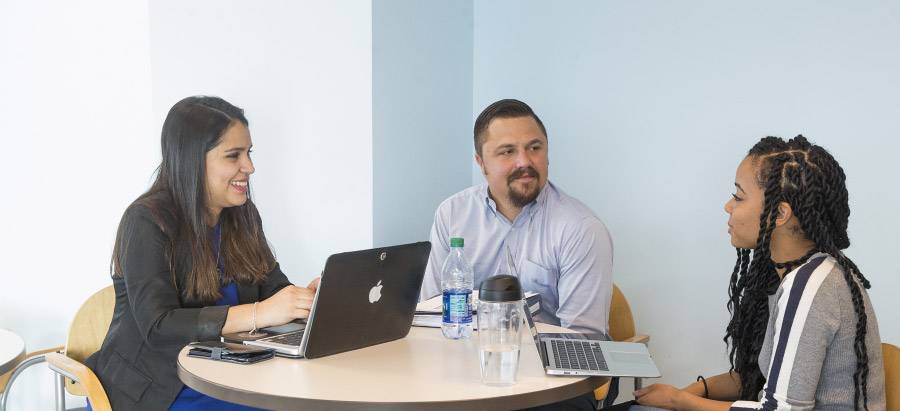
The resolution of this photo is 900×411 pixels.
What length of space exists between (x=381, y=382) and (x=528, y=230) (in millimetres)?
1182

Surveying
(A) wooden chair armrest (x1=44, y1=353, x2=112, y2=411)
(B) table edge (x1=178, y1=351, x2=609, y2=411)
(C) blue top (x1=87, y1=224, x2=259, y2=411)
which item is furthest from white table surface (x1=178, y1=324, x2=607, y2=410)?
(A) wooden chair armrest (x1=44, y1=353, x2=112, y2=411)

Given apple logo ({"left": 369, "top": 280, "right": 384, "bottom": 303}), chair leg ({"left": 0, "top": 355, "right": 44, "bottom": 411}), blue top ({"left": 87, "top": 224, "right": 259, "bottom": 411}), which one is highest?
apple logo ({"left": 369, "top": 280, "right": 384, "bottom": 303})

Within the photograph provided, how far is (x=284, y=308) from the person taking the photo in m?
2.06

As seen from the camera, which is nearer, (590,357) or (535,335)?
(590,357)

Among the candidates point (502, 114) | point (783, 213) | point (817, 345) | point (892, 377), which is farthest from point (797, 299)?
point (502, 114)

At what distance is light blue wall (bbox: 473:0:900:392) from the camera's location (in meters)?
2.81

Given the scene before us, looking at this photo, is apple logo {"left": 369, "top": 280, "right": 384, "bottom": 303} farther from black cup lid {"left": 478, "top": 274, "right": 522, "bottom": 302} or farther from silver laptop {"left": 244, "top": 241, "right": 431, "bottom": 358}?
black cup lid {"left": 478, "top": 274, "right": 522, "bottom": 302}

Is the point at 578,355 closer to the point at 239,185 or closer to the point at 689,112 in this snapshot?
Answer: the point at 239,185

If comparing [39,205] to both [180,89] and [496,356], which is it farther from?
[496,356]

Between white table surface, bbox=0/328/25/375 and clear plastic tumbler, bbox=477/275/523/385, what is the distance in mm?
1354

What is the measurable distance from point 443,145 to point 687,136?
1.11 metres

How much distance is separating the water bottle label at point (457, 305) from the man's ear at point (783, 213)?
772 mm

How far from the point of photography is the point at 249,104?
3.34 metres

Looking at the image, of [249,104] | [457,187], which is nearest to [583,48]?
[457,187]
